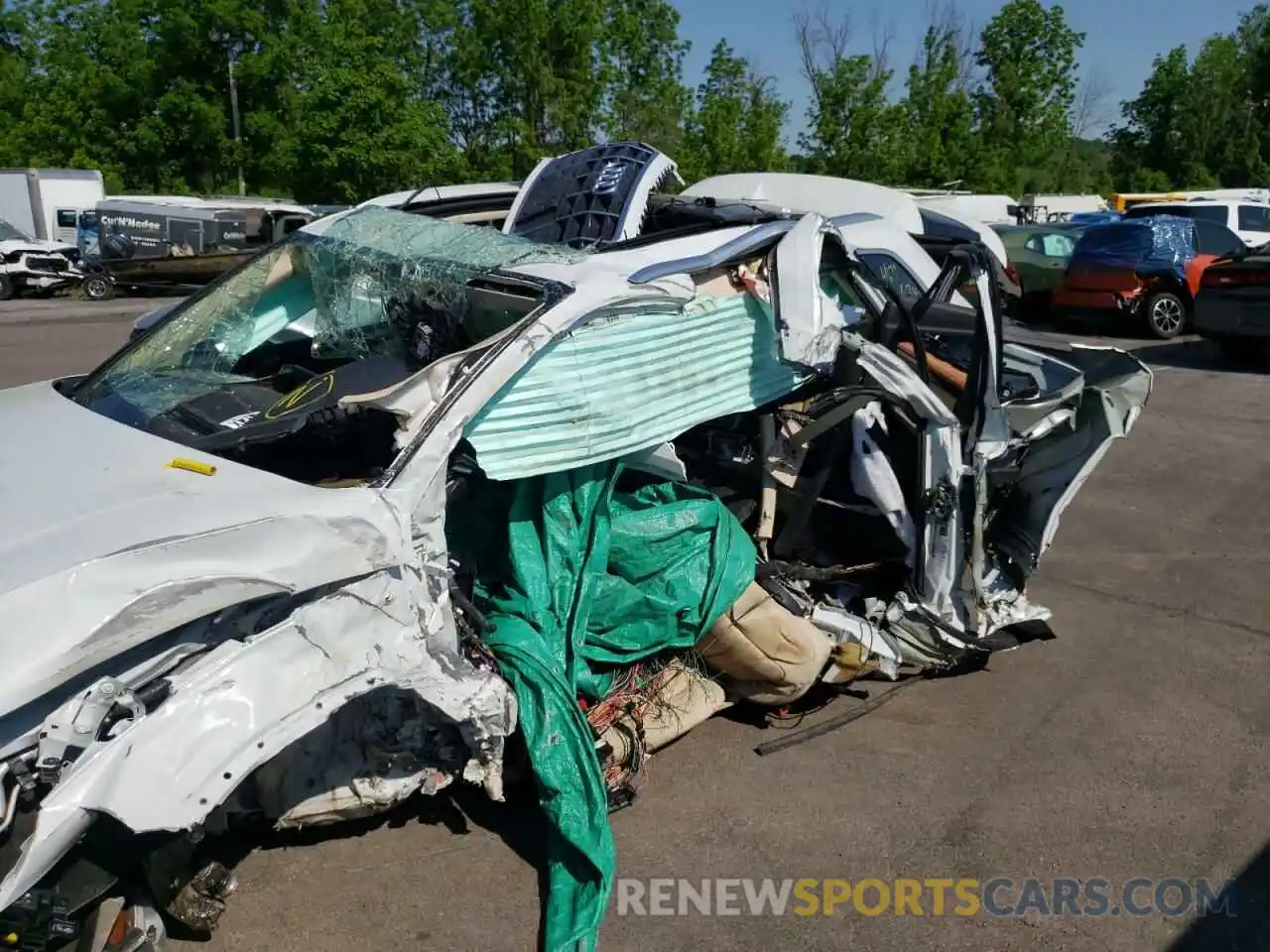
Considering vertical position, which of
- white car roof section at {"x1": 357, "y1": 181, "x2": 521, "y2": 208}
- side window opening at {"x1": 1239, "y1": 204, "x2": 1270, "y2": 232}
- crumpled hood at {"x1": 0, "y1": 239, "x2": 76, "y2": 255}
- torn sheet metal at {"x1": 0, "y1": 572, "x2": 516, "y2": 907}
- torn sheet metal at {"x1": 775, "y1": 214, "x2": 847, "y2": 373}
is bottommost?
crumpled hood at {"x1": 0, "y1": 239, "x2": 76, "y2": 255}

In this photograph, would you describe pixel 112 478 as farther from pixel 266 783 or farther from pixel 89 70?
pixel 89 70

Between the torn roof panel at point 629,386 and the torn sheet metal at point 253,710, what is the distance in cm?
57

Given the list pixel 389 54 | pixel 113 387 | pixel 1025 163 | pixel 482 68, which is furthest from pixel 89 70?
pixel 113 387

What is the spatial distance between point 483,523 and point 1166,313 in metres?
13.2

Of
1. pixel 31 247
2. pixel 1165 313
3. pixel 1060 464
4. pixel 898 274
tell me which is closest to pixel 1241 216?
pixel 1165 313

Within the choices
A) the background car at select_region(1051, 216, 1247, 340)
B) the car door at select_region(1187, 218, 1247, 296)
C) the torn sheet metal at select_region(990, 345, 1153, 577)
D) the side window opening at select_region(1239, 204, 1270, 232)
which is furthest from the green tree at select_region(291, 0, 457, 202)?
the torn sheet metal at select_region(990, 345, 1153, 577)

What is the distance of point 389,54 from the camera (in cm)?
3039

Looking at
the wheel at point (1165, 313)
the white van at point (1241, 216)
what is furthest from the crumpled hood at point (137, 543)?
the white van at point (1241, 216)

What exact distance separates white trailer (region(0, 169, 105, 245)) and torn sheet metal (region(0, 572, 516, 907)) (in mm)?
27019

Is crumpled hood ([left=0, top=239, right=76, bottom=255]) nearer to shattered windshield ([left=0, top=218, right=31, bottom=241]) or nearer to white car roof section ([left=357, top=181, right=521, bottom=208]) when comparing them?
shattered windshield ([left=0, top=218, right=31, bottom=241])

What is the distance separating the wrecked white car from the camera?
231cm

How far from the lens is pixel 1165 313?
46.2ft

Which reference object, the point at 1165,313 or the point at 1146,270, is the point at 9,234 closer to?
the point at 1146,270

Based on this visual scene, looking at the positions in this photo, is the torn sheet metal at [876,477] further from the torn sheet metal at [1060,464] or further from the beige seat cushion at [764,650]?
the torn sheet metal at [1060,464]
